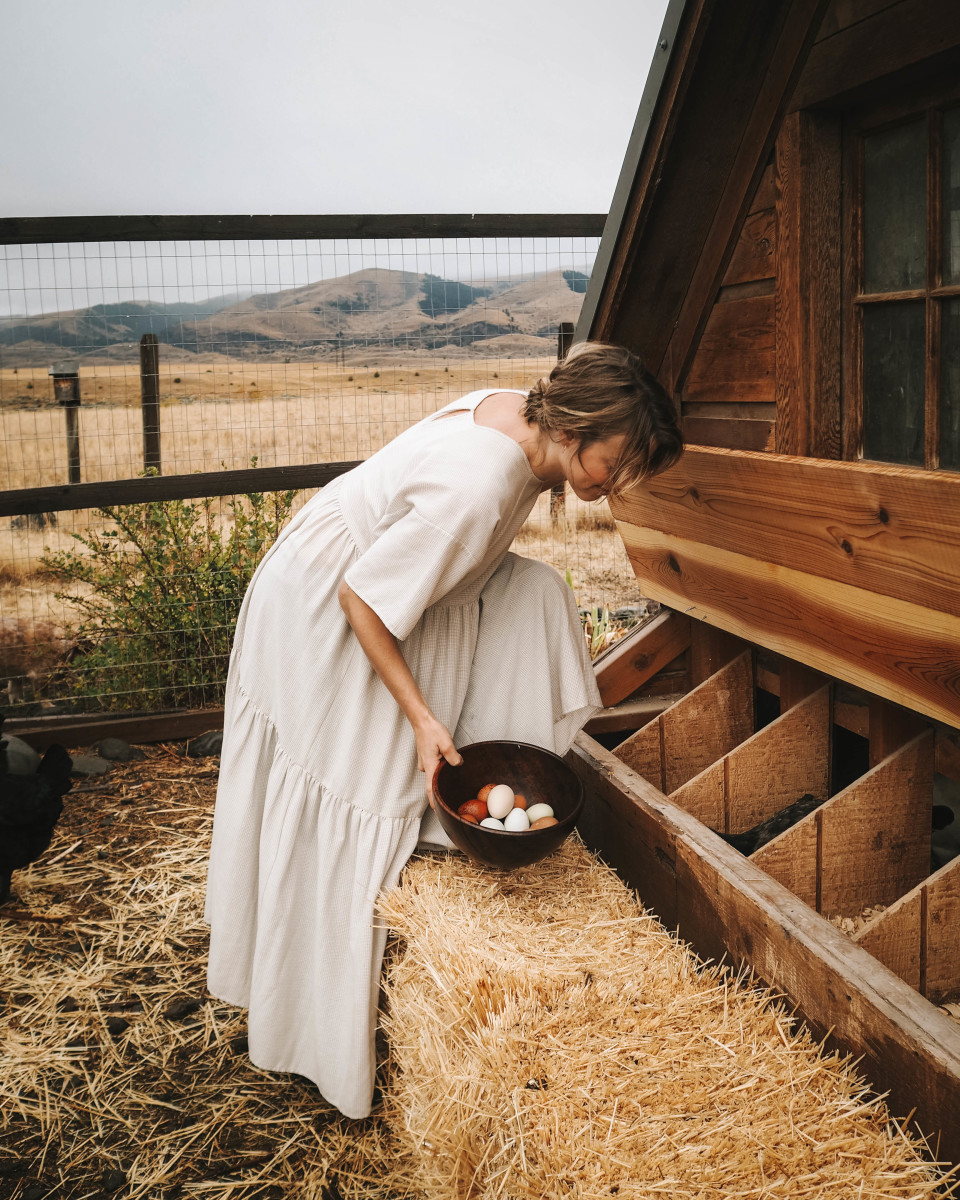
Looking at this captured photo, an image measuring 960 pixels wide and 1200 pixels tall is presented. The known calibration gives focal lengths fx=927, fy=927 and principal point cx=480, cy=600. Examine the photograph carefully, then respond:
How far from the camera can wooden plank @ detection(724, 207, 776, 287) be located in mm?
2383

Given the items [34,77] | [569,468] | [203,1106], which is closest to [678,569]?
[569,468]

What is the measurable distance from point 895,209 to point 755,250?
40 centimetres

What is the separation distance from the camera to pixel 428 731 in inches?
78.7

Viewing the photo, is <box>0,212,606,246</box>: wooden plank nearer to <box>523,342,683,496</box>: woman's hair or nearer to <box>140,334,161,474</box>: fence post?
<box>140,334,161,474</box>: fence post

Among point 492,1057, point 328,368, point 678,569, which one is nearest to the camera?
point 492,1057

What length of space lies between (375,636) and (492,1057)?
84cm

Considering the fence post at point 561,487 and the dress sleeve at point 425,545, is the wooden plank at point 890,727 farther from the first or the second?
the fence post at point 561,487

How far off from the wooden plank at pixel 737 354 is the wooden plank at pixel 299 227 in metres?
2.42

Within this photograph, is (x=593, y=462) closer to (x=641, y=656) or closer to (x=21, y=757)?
(x=641, y=656)

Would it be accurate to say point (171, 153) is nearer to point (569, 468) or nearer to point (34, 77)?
point (34, 77)

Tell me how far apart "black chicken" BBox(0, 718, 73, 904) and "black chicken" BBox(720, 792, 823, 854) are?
2.22m

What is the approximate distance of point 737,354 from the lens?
2602 mm

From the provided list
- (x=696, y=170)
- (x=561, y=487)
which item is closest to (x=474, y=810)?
(x=696, y=170)

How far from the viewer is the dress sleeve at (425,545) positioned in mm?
1831
